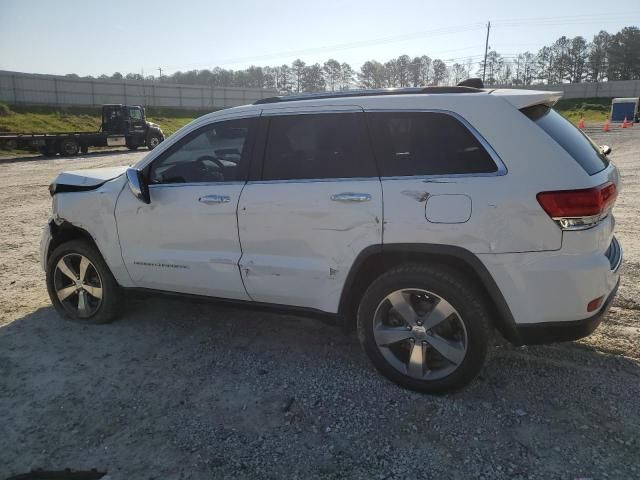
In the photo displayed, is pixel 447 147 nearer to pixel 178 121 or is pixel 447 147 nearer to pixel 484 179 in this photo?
pixel 484 179

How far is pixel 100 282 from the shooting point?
4.32 metres

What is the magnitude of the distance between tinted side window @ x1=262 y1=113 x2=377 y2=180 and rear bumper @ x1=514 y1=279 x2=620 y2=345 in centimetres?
131

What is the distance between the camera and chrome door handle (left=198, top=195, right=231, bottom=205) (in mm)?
3549

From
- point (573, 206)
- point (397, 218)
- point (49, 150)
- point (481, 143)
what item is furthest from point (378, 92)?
point (49, 150)

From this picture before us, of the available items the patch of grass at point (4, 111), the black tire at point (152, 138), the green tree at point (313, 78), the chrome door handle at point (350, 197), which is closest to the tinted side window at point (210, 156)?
the chrome door handle at point (350, 197)

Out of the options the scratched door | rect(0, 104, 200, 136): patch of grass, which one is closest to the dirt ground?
the scratched door

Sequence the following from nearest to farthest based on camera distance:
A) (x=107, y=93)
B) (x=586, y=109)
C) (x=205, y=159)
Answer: (x=205, y=159) → (x=107, y=93) → (x=586, y=109)

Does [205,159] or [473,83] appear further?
[205,159]

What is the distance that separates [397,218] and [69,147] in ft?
82.2

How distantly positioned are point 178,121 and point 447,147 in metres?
48.4

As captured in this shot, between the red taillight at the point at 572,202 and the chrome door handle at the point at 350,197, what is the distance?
39.0 inches

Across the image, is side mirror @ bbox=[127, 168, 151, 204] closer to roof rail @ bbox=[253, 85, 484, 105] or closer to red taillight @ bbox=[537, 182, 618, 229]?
roof rail @ bbox=[253, 85, 484, 105]

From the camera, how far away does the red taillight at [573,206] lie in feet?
8.76

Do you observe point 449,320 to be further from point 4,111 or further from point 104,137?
point 4,111
